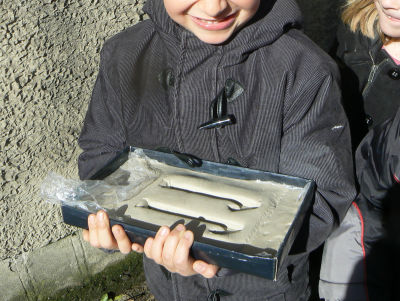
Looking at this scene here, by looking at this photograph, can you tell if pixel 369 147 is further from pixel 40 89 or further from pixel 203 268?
pixel 40 89

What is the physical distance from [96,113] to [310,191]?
69cm

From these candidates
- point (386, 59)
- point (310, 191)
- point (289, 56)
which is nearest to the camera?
point (310, 191)

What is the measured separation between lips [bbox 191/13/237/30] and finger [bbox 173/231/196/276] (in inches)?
20.2

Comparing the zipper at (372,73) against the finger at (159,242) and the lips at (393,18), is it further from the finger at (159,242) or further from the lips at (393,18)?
the finger at (159,242)

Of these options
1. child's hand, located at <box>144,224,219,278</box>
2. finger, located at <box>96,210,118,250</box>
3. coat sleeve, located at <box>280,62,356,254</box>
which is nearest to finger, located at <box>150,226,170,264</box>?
child's hand, located at <box>144,224,219,278</box>

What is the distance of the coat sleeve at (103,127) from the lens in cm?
147

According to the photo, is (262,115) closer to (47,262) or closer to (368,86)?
(368,86)

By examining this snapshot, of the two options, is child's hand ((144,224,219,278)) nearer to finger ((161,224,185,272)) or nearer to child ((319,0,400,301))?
finger ((161,224,185,272))

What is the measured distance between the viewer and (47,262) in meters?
2.30

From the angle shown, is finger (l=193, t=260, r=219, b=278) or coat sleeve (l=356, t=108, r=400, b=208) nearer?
finger (l=193, t=260, r=219, b=278)

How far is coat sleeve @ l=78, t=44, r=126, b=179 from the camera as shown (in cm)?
147

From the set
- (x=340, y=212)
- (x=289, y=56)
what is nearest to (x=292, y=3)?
(x=289, y=56)

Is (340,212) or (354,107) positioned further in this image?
(354,107)

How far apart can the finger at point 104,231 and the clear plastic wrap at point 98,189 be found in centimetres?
4
